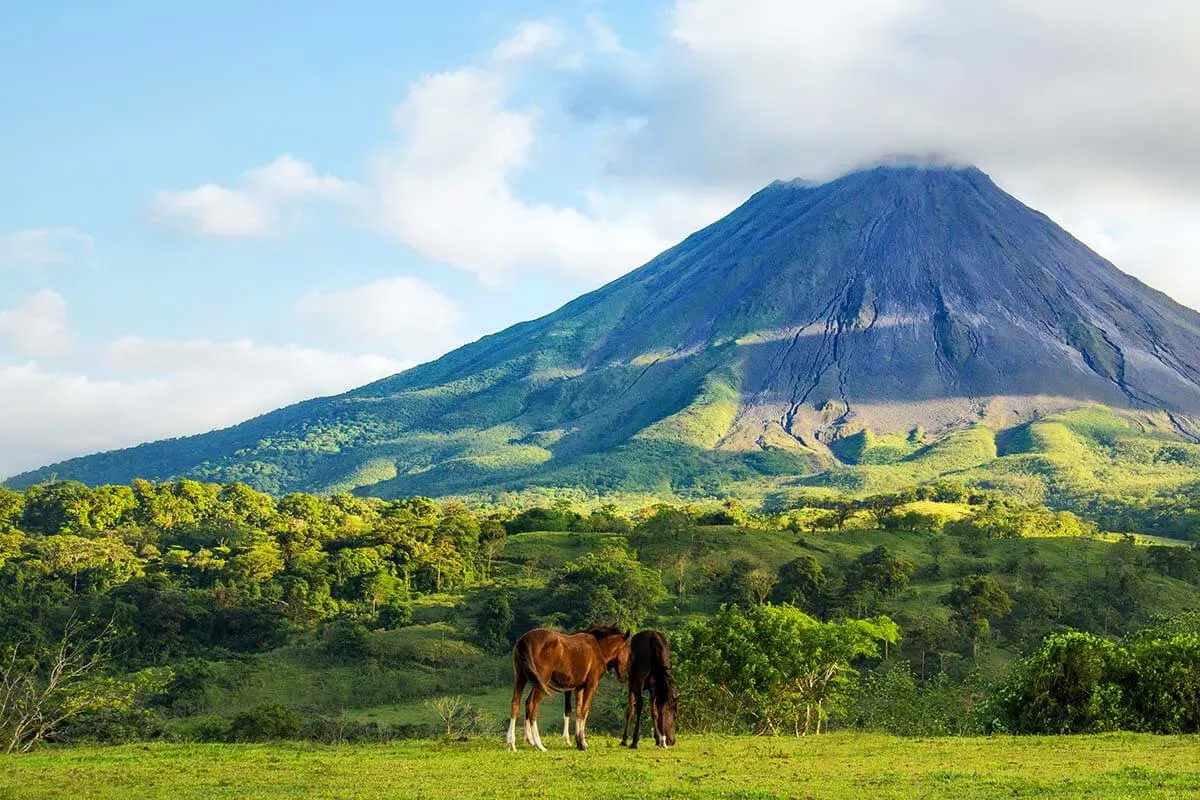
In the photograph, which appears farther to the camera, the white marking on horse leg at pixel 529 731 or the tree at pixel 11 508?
the tree at pixel 11 508

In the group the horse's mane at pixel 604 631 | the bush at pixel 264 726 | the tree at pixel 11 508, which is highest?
the tree at pixel 11 508

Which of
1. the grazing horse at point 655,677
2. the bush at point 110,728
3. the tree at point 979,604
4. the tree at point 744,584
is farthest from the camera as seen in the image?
the tree at point 744,584

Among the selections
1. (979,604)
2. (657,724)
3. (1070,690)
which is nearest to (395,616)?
(979,604)

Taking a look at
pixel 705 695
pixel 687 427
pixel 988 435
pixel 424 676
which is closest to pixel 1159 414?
pixel 988 435

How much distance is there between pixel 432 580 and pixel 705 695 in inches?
1544

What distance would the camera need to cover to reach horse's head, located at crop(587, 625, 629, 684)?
1711cm

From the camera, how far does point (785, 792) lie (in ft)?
43.0

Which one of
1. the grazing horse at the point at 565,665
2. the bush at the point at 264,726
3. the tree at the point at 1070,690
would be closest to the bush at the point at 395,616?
the bush at the point at 264,726

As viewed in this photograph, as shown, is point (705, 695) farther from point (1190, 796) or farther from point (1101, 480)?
point (1101, 480)

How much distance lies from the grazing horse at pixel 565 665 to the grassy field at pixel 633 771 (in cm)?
53

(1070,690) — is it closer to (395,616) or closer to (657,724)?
(657,724)

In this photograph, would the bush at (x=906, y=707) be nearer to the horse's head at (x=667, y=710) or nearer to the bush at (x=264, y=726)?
the horse's head at (x=667, y=710)

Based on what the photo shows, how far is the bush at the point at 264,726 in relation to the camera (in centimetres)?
3122

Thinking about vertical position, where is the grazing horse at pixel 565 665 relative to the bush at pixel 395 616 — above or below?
above
